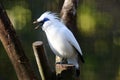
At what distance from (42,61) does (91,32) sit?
2192 millimetres

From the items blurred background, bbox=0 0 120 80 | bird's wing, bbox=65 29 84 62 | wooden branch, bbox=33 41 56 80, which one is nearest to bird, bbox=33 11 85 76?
bird's wing, bbox=65 29 84 62

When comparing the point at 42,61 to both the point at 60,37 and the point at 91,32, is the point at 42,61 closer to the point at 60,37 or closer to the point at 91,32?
the point at 60,37

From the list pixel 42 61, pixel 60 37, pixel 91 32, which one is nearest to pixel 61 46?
pixel 60 37

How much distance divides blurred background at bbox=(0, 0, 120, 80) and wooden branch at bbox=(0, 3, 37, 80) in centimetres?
204

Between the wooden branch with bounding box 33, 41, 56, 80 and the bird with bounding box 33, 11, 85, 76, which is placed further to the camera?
the bird with bounding box 33, 11, 85, 76

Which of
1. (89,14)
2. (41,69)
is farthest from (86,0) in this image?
(41,69)

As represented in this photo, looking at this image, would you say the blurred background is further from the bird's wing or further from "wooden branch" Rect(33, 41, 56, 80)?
"wooden branch" Rect(33, 41, 56, 80)

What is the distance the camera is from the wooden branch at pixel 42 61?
70.7 inches

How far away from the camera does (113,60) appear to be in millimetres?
4066

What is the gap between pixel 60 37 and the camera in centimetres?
223

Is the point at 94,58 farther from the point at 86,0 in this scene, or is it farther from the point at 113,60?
the point at 86,0

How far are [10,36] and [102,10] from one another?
228 centimetres

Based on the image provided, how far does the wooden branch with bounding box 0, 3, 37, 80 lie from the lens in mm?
1778

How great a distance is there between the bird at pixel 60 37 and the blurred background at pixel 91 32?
1626mm
